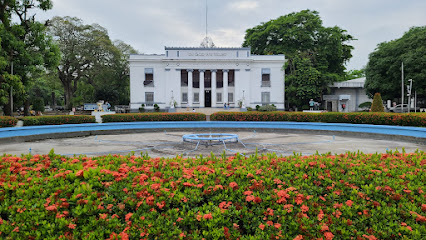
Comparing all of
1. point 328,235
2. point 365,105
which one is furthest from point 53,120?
point 365,105

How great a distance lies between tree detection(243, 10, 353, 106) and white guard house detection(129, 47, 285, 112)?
2.57 m

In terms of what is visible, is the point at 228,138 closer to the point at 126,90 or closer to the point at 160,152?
the point at 160,152

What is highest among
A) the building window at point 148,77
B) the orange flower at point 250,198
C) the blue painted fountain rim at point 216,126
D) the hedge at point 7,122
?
the building window at point 148,77

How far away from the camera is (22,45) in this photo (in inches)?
804

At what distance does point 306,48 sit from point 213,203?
43181mm

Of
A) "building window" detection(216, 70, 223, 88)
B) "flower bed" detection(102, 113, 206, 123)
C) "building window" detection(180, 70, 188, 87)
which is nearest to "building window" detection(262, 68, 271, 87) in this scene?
"building window" detection(216, 70, 223, 88)

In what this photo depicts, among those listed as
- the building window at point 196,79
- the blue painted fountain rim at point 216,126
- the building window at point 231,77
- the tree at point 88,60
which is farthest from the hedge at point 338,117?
the tree at point 88,60

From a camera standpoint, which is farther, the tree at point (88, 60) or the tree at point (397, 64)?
the tree at point (88, 60)

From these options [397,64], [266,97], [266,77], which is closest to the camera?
[397,64]

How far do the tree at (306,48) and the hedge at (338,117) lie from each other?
1883 cm

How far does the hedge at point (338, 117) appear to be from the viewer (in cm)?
1412

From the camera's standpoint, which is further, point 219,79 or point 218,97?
point 219,79

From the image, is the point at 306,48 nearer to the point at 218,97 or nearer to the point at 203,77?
the point at 218,97

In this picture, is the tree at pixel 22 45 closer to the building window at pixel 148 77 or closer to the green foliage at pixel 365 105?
the building window at pixel 148 77
